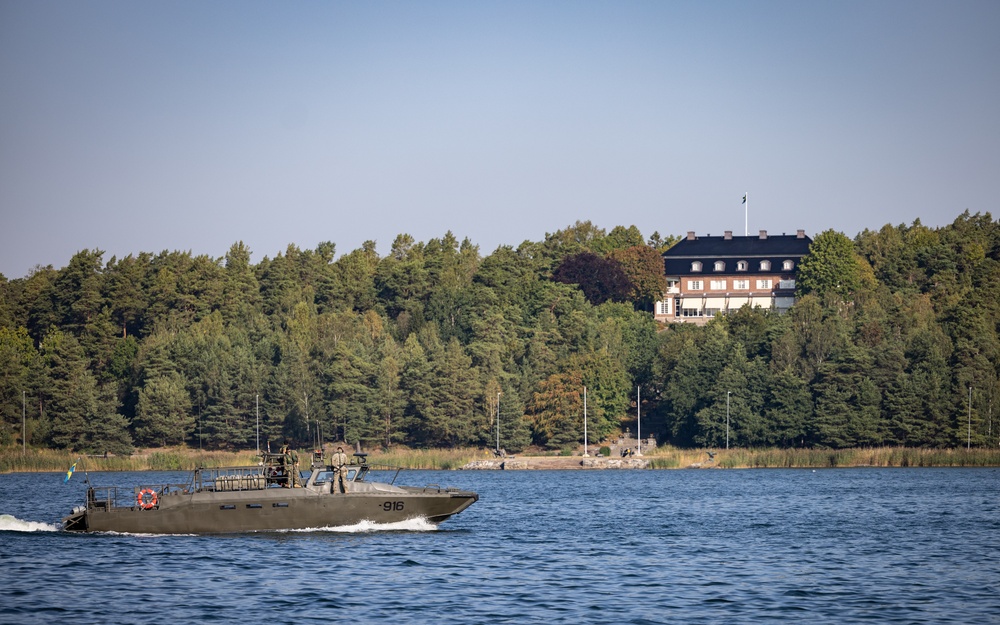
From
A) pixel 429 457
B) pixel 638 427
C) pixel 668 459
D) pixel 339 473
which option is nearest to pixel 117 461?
pixel 429 457

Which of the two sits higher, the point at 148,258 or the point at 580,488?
the point at 148,258

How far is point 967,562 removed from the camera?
46094 mm

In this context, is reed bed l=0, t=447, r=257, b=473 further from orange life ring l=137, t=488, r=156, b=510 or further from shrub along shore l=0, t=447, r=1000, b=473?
orange life ring l=137, t=488, r=156, b=510

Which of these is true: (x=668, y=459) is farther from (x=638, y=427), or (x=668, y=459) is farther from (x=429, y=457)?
(x=429, y=457)

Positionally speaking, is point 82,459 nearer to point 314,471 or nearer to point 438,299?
point 438,299

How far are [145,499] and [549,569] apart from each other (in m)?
19.2

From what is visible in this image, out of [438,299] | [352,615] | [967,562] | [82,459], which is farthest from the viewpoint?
[438,299]

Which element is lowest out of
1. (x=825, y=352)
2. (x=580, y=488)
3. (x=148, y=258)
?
(x=580, y=488)

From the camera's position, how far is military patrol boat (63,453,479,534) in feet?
167

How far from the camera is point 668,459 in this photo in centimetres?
14088

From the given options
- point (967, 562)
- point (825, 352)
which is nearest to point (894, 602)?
point (967, 562)

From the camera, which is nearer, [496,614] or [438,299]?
[496,614]

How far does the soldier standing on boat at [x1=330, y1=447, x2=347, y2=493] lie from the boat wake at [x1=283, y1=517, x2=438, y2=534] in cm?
153

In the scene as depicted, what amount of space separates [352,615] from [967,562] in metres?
23.6
